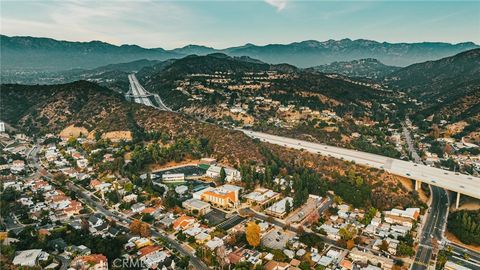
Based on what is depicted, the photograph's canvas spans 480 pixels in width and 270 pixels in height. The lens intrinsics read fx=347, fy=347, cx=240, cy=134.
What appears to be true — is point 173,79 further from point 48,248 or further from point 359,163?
point 48,248

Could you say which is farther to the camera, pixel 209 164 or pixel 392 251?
pixel 209 164

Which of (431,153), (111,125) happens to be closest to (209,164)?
(111,125)

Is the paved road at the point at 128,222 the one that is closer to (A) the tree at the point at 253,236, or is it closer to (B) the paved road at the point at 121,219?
(B) the paved road at the point at 121,219

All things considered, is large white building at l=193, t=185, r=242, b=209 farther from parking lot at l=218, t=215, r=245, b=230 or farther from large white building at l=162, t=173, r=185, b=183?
large white building at l=162, t=173, r=185, b=183

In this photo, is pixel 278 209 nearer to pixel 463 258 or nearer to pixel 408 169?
pixel 463 258

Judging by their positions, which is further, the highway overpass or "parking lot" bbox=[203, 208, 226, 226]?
the highway overpass

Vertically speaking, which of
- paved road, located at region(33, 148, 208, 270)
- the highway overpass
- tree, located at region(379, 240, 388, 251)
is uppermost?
the highway overpass

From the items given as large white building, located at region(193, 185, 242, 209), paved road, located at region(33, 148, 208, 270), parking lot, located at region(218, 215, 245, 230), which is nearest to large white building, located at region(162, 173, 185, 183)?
large white building, located at region(193, 185, 242, 209)

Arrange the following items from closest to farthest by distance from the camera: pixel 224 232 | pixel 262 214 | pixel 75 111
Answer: pixel 224 232, pixel 262 214, pixel 75 111

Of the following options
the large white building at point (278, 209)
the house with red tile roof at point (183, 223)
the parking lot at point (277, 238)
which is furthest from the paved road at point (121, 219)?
the large white building at point (278, 209)
